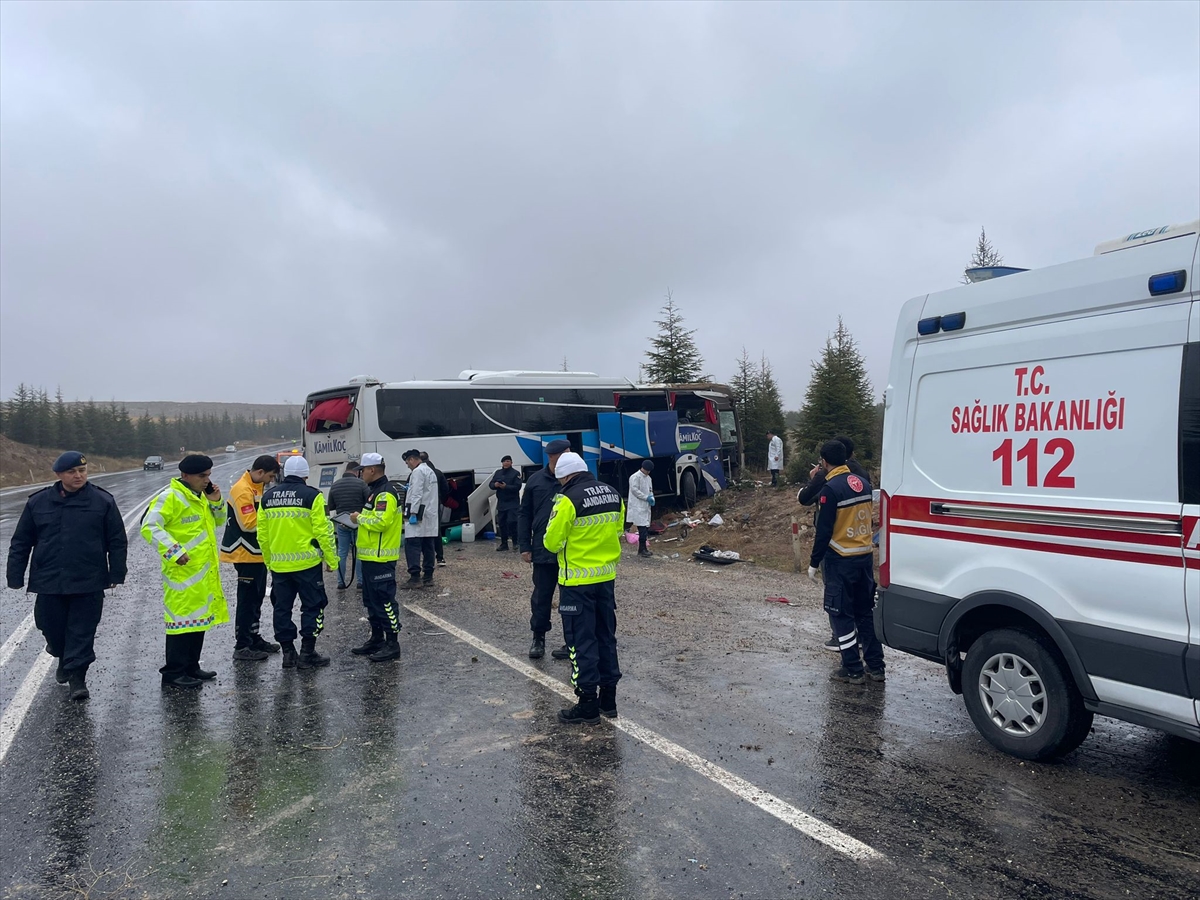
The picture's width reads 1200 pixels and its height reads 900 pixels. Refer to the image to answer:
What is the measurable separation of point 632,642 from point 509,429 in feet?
36.2

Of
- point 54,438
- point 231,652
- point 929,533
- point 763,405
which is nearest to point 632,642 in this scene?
point 929,533

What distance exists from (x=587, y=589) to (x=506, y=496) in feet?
29.5

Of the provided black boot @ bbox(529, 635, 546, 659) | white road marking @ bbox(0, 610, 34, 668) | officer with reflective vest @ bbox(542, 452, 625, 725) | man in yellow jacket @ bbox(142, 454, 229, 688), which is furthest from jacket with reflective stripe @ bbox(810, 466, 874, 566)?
white road marking @ bbox(0, 610, 34, 668)

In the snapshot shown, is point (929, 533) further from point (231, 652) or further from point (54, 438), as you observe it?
point (54, 438)

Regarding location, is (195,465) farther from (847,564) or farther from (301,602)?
(847,564)

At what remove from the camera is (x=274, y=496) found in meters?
6.56

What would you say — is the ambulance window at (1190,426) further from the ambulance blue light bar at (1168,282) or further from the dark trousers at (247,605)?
the dark trousers at (247,605)

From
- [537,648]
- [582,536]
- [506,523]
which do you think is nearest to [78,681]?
[537,648]

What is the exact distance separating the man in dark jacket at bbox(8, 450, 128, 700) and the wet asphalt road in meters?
0.38

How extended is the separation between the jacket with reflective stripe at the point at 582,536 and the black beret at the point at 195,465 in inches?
120

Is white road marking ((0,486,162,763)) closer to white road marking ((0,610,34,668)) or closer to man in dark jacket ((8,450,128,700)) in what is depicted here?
white road marking ((0,610,34,668))

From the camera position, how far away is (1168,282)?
3.66 m

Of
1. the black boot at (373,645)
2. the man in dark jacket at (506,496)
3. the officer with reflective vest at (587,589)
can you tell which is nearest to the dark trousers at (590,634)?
the officer with reflective vest at (587,589)

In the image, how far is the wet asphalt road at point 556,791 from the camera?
10.8ft
